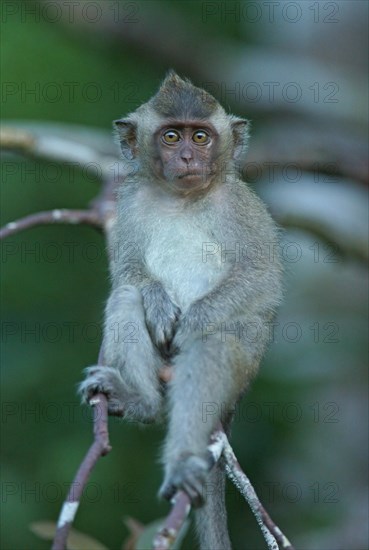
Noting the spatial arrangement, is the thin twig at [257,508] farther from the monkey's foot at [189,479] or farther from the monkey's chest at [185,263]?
the monkey's chest at [185,263]

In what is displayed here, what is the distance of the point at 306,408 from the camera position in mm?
9211

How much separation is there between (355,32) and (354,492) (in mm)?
5868

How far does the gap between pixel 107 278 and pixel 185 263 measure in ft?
9.47

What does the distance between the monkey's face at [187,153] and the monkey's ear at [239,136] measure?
31 cm

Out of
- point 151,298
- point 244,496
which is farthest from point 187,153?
point 244,496

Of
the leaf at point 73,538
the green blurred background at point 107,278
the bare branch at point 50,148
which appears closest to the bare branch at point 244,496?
the leaf at point 73,538

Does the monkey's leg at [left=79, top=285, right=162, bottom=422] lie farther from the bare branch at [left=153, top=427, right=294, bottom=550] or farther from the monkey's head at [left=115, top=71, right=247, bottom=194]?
the monkey's head at [left=115, top=71, right=247, bottom=194]

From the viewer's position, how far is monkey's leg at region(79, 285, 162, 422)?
5.45 m

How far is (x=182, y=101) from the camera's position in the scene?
600 cm

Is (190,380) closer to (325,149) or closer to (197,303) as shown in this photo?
(197,303)

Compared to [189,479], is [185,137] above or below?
above

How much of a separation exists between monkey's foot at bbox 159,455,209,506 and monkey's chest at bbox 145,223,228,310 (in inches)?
53.3

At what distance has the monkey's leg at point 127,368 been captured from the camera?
5445 millimetres

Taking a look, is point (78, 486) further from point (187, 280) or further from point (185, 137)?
point (185, 137)
